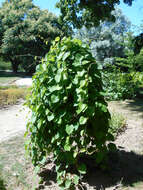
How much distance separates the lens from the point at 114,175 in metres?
2.29

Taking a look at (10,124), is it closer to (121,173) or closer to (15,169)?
(15,169)

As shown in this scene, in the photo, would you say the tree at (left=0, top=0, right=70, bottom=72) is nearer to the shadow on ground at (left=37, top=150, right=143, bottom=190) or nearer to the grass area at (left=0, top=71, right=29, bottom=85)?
the grass area at (left=0, top=71, right=29, bottom=85)

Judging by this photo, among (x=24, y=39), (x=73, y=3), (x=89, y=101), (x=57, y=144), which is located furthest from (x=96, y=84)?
(x=24, y=39)

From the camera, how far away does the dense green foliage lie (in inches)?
76.2

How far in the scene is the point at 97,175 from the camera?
2303 millimetres

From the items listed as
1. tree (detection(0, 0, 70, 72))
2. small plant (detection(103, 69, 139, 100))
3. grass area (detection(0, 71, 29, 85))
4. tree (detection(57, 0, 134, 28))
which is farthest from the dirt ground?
tree (detection(0, 0, 70, 72))

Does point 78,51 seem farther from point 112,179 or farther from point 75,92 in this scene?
point 112,179

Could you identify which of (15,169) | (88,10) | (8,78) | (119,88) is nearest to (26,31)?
(8,78)

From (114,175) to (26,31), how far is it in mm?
23670

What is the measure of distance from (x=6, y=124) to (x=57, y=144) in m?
3.91

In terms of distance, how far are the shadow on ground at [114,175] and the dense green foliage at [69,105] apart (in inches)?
9.8

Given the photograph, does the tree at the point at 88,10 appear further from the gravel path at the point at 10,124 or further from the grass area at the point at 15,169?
the grass area at the point at 15,169

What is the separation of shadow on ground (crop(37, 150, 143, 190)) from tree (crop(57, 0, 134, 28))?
21.6 feet

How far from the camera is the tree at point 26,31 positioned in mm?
23062
